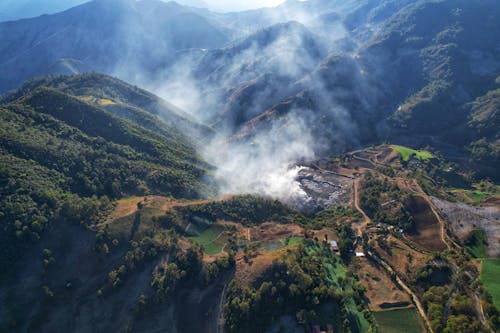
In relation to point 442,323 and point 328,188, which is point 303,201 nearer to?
point 328,188

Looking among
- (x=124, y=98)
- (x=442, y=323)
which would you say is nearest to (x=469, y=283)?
(x=442, y=323)

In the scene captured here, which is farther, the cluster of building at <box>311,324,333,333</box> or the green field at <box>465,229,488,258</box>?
the green field at <box>465,229,488,258</box>

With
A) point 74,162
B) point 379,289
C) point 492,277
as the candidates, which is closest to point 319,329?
point 379,289

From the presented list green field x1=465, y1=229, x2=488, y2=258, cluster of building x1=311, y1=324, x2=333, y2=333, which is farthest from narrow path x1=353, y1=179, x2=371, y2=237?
cluster of building x1=311, y1=324, x2=333, y2=333

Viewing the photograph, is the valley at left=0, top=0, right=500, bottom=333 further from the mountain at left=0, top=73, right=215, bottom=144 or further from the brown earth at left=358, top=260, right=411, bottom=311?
the mountain at left=0, top=73, right=215, bottom=144

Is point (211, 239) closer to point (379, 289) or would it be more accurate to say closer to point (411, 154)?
point (379, 289)

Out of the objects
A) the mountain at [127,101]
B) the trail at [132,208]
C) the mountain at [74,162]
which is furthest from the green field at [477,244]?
the mountain at [127,101]
